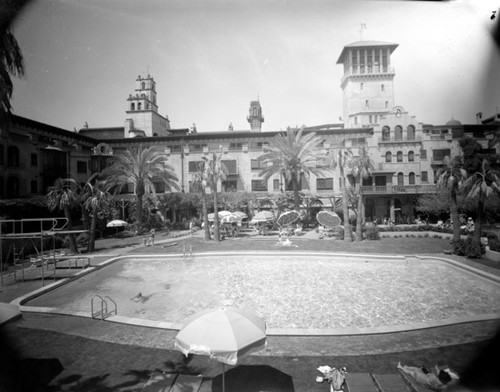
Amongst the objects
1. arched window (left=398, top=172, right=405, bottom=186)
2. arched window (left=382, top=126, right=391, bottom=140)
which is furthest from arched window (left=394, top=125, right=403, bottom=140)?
arched window (left=398, top=172, right=405, bottom=186)

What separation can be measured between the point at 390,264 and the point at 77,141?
40851 mm

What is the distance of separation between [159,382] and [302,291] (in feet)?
30.4

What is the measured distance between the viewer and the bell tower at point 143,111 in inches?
2253

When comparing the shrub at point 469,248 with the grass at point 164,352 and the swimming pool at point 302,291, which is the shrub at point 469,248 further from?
the grass at point 164,352

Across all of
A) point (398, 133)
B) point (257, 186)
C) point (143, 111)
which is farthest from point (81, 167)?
point (398, 133)

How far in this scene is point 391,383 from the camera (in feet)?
20.0

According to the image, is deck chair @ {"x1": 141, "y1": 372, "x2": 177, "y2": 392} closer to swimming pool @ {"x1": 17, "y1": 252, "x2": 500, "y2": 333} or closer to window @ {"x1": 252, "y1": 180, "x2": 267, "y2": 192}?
swimming pool @ {"x1": 17, "y1": 252, "x2": 500, "y2": 333}

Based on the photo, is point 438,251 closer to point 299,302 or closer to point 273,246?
point 273,246

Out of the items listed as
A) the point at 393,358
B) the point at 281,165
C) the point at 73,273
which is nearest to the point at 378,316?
the point at 393,358

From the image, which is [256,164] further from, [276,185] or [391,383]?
[391,383]

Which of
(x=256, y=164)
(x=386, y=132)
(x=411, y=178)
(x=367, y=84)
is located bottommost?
(x=411, y=178)

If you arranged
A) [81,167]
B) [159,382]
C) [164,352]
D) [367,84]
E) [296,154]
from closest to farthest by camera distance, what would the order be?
[159,382] → [164,352] → [296,154] → [81,167] → [367,84]

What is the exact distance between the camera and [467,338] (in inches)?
348

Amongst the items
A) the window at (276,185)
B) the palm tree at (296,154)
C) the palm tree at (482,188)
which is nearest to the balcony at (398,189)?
the palm tree at (296,154)
